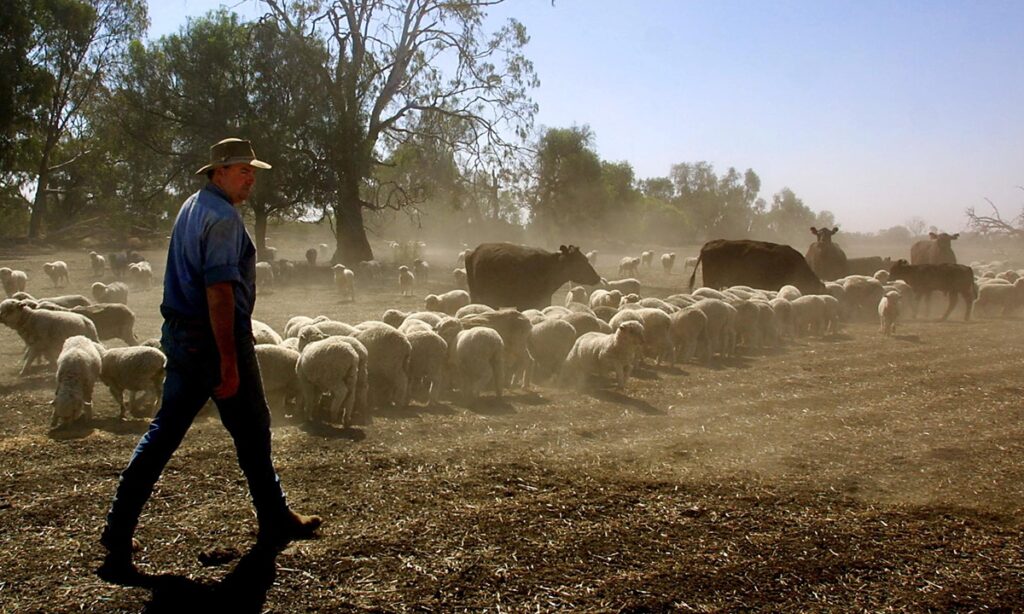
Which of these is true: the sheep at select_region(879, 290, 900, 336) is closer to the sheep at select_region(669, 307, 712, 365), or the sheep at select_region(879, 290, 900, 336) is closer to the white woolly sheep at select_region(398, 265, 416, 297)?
the sheep at select_region(669, 307, 712, 365)

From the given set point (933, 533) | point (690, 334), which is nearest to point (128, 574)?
point (933, 533)

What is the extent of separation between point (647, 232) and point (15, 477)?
196ft

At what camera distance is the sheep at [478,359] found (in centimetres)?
874

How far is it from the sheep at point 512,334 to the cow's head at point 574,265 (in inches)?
228

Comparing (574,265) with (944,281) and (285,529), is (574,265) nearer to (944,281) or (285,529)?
(944,281)

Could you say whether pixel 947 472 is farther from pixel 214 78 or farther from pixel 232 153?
pixel 214 78

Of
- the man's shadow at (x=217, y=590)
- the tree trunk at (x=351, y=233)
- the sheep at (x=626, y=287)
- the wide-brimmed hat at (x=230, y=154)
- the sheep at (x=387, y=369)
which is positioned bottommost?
the man's shadow at (x=217, y=590)

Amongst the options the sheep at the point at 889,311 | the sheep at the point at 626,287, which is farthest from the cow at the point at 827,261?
the sheep at the point at 889,311

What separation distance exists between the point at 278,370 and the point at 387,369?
1.21m

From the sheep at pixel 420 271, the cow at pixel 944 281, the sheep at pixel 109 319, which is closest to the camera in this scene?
the sheep at pixel 109 319

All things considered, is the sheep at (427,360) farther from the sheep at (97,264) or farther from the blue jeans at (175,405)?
the sheep at (97,264)

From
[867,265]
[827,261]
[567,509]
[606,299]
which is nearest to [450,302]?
[606,299]

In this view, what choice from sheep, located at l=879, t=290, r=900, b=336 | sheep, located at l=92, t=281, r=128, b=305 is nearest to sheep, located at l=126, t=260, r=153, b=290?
sheep, located at l=92, t=281, r=128, b=305

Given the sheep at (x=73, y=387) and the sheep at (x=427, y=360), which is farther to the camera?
the sheep at (x=427, y=360)
